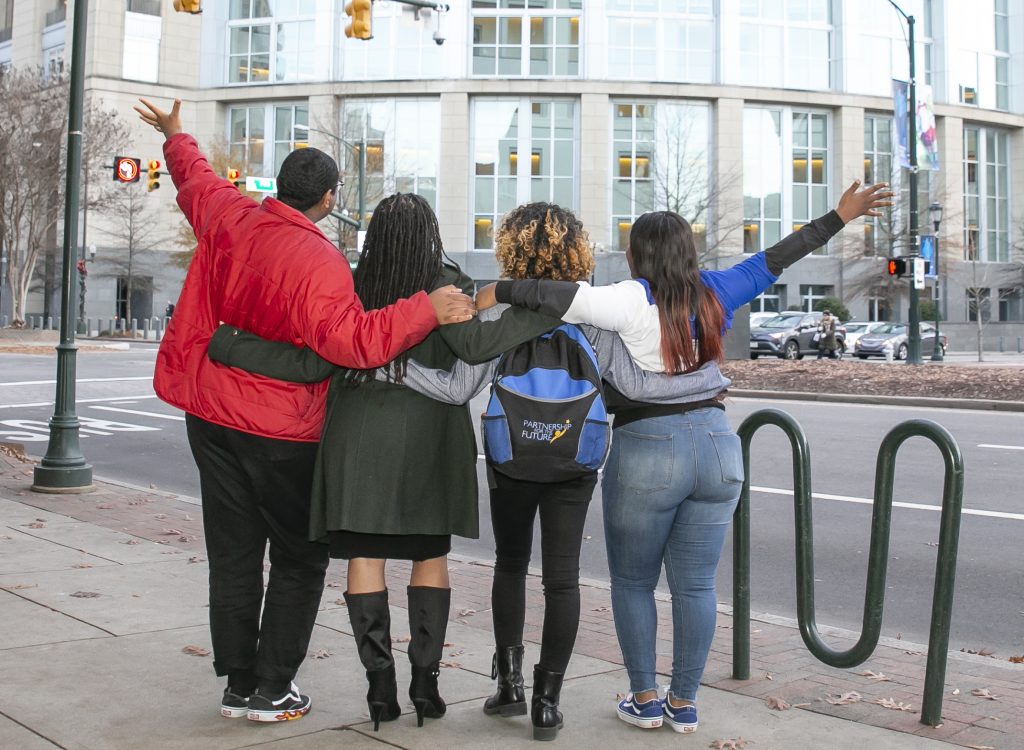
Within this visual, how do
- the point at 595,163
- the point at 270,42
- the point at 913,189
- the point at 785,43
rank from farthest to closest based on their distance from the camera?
the point at 270,42 < the point at 785,43 < the point at 595,163 < the point at 913,189

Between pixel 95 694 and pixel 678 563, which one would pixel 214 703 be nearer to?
pixel 95 694

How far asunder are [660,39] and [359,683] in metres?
54.6

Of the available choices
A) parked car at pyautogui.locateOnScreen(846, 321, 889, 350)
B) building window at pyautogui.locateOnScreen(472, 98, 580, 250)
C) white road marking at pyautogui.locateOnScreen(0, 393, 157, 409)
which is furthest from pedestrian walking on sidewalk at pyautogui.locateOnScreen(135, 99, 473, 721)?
building window at pyautogui.locateOnScreen(472, 98, 580, 250)

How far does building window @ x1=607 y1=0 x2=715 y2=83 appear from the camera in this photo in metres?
55.4

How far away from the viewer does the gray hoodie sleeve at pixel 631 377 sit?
3.92m

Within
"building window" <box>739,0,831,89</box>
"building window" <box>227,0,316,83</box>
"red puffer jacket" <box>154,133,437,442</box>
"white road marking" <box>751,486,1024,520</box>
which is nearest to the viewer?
"red puffer jacket" <box>154,133,437,442</box>

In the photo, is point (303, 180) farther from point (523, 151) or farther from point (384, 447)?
point (523, 151)

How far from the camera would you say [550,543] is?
3904 millimetres

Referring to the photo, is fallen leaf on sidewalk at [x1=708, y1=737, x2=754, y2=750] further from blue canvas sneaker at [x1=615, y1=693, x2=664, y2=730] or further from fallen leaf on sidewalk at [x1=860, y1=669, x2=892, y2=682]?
fallen leaf on sidewalk at [x1=860, y1=669, x2=892, y2=682]

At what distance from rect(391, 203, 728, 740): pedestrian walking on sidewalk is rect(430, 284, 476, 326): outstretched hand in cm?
10

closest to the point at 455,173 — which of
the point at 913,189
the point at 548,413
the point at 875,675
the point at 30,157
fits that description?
the point at 30,157

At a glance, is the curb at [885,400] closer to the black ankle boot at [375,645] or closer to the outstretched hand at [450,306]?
the black ankle boot at [375,645]

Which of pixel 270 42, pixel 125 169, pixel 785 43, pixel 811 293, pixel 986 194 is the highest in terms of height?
pixel 270 42

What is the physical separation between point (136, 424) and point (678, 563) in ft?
46.0
